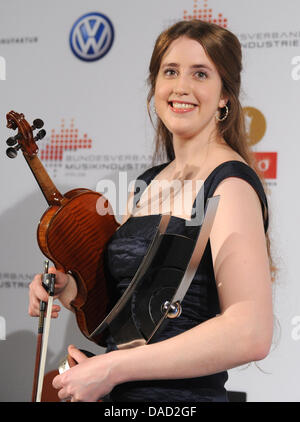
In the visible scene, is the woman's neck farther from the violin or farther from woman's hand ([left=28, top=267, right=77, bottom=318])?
woman's hand ([left=28, top=267, right=77, bottom=318])

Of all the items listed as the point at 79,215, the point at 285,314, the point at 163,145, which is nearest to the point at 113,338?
the point at 79,215

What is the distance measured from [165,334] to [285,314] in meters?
0.98

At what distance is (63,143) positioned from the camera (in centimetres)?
254

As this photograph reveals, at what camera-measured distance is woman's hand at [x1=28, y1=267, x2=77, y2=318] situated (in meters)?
1.53

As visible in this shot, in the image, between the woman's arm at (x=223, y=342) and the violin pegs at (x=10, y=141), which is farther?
the violin pegs at (x=10, y=141)

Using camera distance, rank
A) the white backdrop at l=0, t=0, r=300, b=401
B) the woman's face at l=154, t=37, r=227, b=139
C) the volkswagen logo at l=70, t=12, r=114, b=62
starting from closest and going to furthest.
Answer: the woman's face at l=154, t=37, r=227, b=139
the white backdrop at l=0, t=0, r=300, b=401
the volkswagen logo at l=70, t=12, r=114, b=62

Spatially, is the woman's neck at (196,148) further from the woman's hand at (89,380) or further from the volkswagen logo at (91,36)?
the volkswagen logo at (91,36)

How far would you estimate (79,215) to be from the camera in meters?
1.60

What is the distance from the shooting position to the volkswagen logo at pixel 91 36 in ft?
8.18

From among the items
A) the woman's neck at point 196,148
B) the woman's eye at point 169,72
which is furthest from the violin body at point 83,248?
the woman's eye at point 169,72

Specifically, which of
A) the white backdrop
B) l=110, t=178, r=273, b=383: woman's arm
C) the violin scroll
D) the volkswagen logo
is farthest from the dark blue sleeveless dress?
the volkswagen logo

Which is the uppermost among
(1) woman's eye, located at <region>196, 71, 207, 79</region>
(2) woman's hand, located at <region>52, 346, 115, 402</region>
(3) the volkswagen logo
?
(3) the volkswagen logo

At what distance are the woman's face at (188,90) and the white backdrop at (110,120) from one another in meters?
0.77

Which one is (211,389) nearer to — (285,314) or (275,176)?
(285,314)
